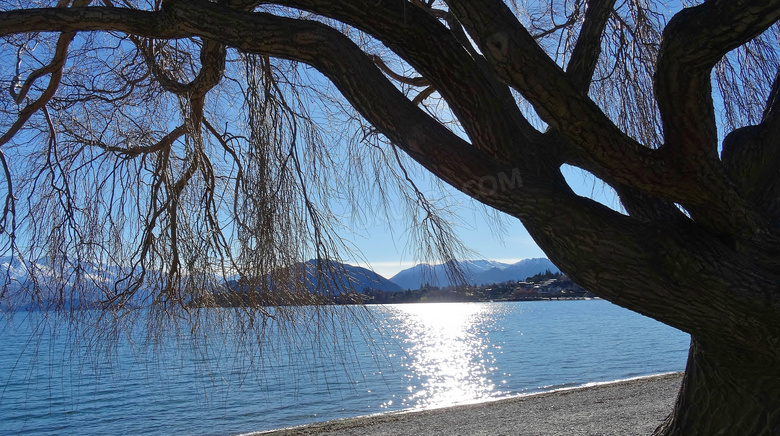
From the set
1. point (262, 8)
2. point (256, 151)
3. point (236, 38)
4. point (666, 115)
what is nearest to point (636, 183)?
point (666, 115)

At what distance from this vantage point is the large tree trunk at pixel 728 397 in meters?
2.04

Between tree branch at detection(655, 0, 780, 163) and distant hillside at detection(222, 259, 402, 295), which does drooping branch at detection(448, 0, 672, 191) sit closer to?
tree branch at detection(655, 0, 780, 163)

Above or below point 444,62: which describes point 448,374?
below

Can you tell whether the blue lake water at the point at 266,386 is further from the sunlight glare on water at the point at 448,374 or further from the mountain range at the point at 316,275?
the mountain range at the point at 316,275

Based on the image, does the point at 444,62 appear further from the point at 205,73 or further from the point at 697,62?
the point at 205,73

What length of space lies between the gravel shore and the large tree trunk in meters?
4.98

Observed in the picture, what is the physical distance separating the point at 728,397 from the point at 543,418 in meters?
7.39

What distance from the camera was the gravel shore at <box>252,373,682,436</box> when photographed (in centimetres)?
764

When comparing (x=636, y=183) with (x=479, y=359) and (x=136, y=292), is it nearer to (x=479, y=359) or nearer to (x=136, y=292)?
(x=136, y=292)

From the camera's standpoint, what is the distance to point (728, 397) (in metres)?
2.14

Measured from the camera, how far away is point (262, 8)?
2.81m

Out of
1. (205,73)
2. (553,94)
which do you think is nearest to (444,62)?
(553,94)

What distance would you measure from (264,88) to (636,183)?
179 cm

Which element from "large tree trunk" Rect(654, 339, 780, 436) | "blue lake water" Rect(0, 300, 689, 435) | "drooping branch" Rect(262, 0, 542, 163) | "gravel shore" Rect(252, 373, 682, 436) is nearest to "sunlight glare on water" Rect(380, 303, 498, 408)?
"blue lake water" Rect(0, 300, 689, 435)
